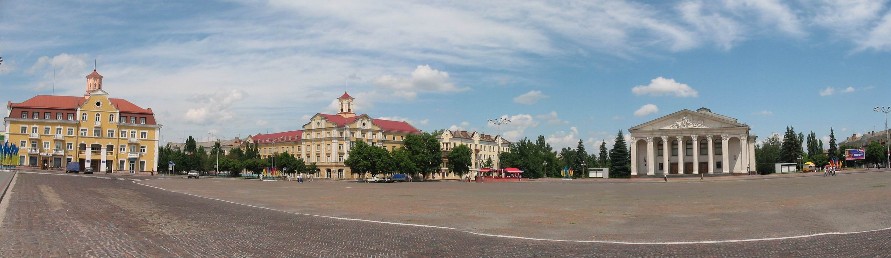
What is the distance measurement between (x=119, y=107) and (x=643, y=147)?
86.9m

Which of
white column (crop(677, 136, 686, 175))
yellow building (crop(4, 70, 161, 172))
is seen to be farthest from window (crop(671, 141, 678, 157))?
yellow building (crop(4, 70, 161, 172))

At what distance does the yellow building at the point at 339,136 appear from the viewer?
383ft

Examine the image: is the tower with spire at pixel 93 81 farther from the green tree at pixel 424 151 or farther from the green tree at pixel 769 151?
the green tree at pixel 769 151

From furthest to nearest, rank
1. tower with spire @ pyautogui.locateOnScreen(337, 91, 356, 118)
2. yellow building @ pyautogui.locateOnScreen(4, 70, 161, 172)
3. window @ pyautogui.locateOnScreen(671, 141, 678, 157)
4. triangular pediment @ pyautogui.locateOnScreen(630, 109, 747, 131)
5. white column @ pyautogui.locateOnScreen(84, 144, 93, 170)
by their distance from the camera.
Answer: tower with spire @ pyautogui.locateOnScreen(337, 91, 356, 118), window @ pyautogui.locateOnScreen(671, 141, 678, 157), triangular pediment @ pyautogui.locateOnScreen(630, 109, 747, 131), white column @ pyautogui.locateOnScreen(84, 144, 93, 170), yellow building @ pyautogui.locateOnScreen(4, 70, 161, 172)

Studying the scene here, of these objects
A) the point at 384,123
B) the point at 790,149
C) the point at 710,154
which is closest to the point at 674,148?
the point at 710,154

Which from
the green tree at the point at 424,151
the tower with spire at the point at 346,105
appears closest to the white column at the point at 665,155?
the green tree at the point at 424,151

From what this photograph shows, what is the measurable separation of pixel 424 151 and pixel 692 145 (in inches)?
1759

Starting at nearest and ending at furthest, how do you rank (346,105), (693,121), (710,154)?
(710,154) → (693,121) → (346,105)

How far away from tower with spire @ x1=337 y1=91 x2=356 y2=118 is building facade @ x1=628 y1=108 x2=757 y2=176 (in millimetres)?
57247

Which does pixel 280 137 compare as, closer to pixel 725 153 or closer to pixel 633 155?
pixel 633 155

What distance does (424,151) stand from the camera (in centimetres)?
9656

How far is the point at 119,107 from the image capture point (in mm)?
98000

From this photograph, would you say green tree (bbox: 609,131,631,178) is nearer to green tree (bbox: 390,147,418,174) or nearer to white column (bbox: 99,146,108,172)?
green tree (bbox: 390,147,418,174)

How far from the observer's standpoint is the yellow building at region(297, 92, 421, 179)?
383ft
